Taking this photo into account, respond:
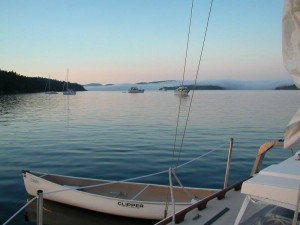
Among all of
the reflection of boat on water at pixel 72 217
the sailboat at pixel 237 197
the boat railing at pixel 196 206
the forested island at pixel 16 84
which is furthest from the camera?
the forested island at pixel 16 84

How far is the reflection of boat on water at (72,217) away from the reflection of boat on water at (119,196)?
0.25m

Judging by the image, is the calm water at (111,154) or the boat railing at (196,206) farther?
the calm water at (111,154)

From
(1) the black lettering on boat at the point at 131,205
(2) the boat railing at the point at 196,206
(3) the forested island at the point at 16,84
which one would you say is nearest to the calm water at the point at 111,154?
(1) the black lettering on boat at the point at 131,205

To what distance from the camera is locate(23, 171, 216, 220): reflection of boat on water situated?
9594 millimetres

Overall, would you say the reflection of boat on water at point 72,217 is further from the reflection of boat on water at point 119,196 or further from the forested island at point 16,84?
the forested island at point 16,84

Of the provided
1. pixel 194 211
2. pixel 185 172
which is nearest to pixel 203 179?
pixel 185 172

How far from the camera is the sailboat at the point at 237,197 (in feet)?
11.8

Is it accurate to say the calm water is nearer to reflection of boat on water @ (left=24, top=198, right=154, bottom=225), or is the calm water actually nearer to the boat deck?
reflection of boat on water @ (left=24, top=198, right=154, bottom=225)

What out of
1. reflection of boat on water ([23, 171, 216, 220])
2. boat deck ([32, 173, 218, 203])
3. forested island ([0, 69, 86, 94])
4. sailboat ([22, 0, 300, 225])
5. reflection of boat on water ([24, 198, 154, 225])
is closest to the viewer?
sailboat ([22, 0, 300, 225])

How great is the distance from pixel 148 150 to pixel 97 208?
1089cm

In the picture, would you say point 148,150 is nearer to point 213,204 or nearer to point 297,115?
point 213,204

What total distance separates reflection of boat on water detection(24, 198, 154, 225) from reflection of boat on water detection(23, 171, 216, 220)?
0.83ft

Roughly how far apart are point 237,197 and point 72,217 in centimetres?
605

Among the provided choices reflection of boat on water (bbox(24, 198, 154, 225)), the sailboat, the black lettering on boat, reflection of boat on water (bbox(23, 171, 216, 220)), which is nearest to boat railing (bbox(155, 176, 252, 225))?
the sailboat
